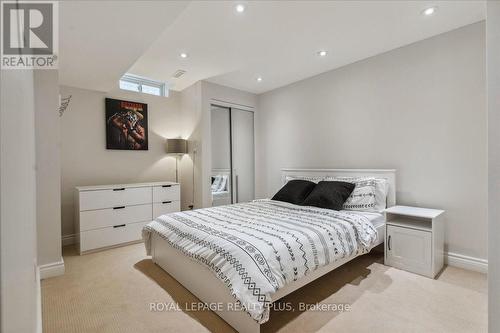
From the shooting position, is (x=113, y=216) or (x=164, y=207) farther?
(x=164, y=207)

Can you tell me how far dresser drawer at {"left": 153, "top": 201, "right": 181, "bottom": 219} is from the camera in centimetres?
364

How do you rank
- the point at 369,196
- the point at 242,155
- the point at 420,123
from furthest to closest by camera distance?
the point at 242,155 → the point at 369,196 → the point at 420,123

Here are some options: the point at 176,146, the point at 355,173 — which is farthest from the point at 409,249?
the point at 176,146

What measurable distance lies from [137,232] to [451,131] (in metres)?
4.19

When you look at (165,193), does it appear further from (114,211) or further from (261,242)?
(261,242)

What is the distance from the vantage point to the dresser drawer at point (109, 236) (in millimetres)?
3055

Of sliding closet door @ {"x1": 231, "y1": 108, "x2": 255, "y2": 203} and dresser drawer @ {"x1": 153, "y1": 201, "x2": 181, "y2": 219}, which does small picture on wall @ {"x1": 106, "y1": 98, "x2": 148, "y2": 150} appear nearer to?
dresser drawer @ {"x1": 153, "y1": 201, "x2": 181, "y2": 219}

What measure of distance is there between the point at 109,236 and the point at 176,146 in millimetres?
1740

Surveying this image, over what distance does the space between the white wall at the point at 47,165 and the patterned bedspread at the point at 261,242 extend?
35.9 inches

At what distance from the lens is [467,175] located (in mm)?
2459

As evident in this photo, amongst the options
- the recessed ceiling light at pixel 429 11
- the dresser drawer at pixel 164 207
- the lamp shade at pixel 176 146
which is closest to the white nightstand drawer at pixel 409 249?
the recessed ceiling light at pixel 429 11

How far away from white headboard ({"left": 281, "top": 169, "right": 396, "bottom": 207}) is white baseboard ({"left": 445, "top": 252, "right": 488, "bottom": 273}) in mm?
755

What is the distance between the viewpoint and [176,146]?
4.17 meters
